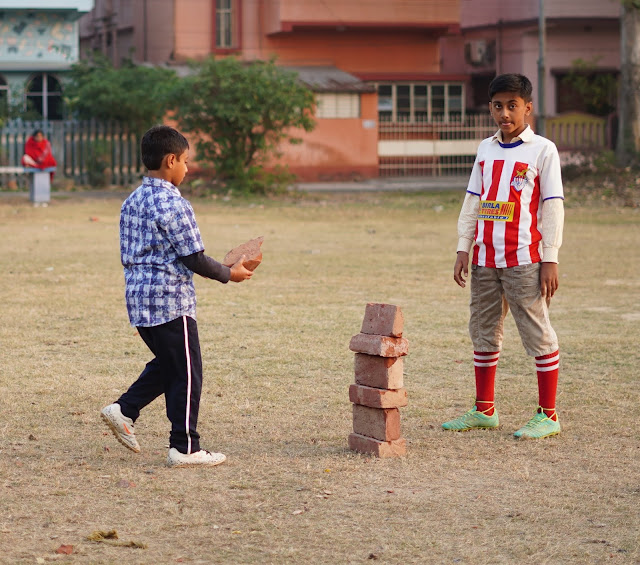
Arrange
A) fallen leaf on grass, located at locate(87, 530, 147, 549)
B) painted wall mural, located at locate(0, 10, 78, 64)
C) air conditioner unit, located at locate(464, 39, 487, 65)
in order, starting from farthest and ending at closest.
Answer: air conditioner unit, located at locate(464, 39, 487, 65), painted wall mural, located at locate(0, 10, 78, 64), fallen leaf on grass, located at locate(87, 530, 147, 549)

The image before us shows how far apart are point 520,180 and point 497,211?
193mm

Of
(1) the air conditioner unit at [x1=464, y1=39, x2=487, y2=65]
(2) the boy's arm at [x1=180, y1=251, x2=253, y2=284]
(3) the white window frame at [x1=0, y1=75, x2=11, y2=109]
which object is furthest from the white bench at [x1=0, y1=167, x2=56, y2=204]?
(1) the air conditioner unit at [x1=464, y1=39, x2=487, y2=65]

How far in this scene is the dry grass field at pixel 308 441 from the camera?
4102 millimetres

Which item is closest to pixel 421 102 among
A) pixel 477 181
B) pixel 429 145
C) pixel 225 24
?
pixel 429 145

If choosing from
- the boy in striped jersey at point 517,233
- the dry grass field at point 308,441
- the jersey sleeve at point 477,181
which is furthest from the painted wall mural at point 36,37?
the boy in striped jersey at point 517,233

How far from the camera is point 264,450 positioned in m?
5.35

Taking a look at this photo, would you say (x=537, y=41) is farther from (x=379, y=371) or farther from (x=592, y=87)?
(x=379, y=371)

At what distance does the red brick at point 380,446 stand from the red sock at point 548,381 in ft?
2.76

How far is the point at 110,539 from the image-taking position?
409cm

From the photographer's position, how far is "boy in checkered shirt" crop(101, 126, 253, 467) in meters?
4.89

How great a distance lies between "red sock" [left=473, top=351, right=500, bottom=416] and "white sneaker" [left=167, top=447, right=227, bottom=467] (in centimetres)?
151

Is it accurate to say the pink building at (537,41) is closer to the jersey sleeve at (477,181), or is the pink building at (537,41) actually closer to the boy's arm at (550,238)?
the jersey sleeve at (477,181)

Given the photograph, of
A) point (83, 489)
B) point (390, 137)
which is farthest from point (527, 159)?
point (390, 137)

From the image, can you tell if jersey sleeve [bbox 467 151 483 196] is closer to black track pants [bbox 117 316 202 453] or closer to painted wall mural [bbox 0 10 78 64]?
black track pants [bbox 117 316 202 453]
